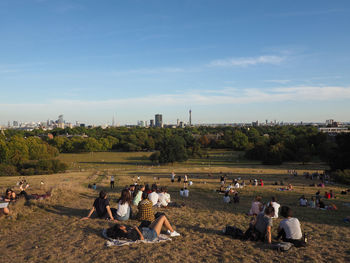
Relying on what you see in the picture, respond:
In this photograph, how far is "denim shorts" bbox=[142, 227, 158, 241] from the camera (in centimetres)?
744

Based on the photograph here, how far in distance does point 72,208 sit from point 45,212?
3.64ft

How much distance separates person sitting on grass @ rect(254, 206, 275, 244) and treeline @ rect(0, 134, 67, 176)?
43.2 metres

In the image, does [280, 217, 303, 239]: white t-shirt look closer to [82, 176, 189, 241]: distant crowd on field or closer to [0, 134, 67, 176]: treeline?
[82, 176, 189, 241]: distant crowd on field

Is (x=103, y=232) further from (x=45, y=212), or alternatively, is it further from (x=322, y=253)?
(x=322, y=253)

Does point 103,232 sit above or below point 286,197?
above

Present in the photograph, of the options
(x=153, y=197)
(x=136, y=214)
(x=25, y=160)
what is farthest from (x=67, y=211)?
(x=25, y=160)

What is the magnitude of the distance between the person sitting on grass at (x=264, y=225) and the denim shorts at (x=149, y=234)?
2.94m

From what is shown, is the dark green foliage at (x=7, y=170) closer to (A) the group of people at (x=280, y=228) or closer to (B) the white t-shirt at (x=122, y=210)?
(B) the white t-shirt at (x=122, y=210)

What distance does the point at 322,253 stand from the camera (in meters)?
7.04

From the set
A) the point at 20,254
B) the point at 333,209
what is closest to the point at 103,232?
the point at 20,254

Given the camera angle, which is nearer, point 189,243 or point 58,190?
point 189,243

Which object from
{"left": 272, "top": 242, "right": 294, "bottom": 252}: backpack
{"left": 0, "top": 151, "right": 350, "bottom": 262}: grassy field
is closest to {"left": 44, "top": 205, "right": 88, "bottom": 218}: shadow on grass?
{"left": 0, "top": 151, "right": 350, "bottom": 262}: grassy field

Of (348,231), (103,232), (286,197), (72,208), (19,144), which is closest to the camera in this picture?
(103,232)

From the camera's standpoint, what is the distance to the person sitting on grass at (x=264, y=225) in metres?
7.61
